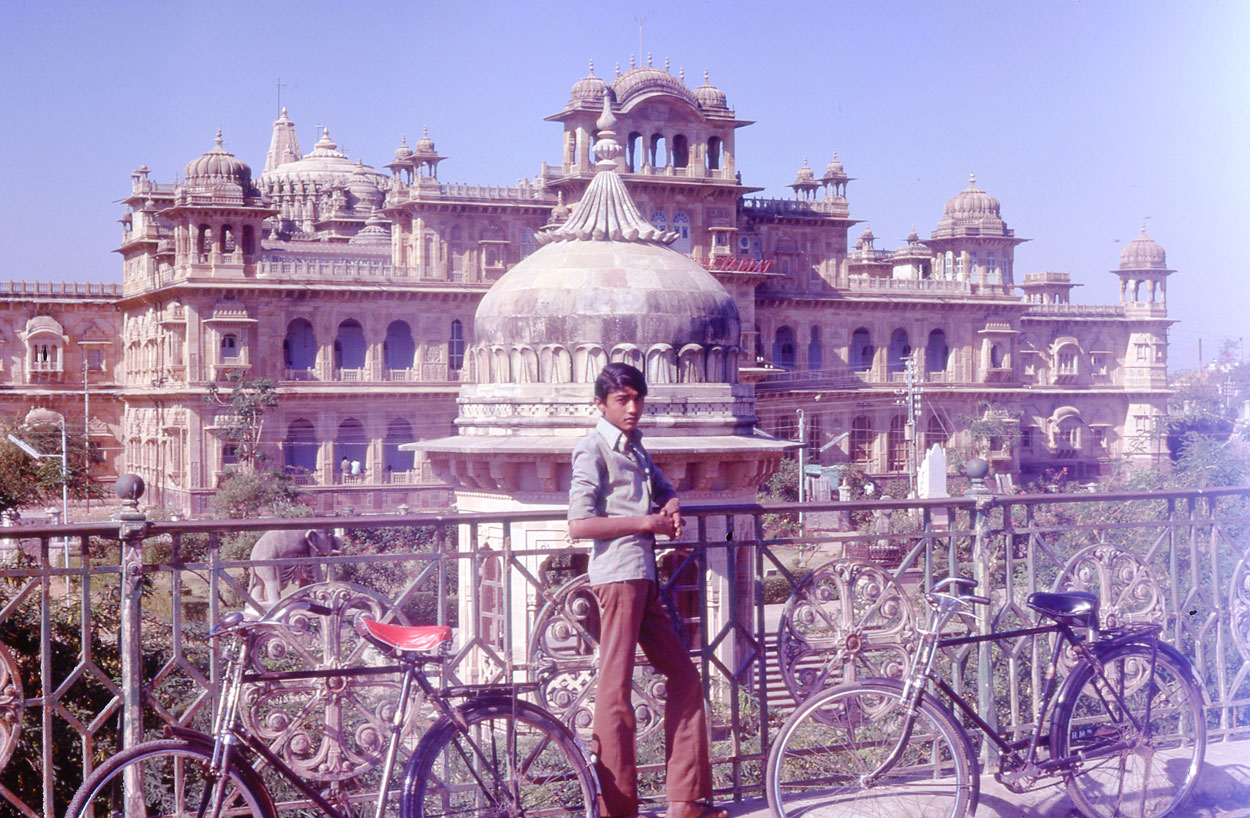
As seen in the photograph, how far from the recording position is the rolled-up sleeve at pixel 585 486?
5.01 m

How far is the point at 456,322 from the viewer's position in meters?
46.2

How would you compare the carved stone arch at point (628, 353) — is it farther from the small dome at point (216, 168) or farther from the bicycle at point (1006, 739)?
the small dome at point (216, 168)

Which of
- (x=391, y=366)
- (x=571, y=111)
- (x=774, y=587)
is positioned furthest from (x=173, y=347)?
(x=774, y=587)

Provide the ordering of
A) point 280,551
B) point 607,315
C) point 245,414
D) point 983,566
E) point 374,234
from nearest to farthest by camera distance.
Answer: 1. point 983,566
2. point 607,315
3. point 280,551
4. point 245,414
5. point 374,234

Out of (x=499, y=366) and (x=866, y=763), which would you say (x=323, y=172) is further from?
(x=866, y=763)

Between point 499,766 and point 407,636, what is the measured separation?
0.66 metres

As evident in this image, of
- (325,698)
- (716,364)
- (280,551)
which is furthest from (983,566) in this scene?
(280,551)

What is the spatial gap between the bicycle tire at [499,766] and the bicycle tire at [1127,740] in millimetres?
2102

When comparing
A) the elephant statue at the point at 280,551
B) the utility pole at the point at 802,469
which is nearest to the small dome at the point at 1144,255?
the utility pole at the point at 802,469

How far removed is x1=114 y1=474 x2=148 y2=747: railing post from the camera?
507 centimetres

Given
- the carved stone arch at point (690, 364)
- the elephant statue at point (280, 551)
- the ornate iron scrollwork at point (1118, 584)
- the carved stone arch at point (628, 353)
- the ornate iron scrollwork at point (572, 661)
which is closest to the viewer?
the ornate iron scrollwork at point (572, 661)

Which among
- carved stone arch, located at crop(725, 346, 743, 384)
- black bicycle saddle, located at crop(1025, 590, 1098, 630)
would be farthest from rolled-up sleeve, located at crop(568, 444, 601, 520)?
carved stone arch, located at crop(725, 346, 743, 384)

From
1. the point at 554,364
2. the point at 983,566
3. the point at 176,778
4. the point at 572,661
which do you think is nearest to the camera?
the point at 176,778

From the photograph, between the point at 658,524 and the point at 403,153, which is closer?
the point at 658,524
